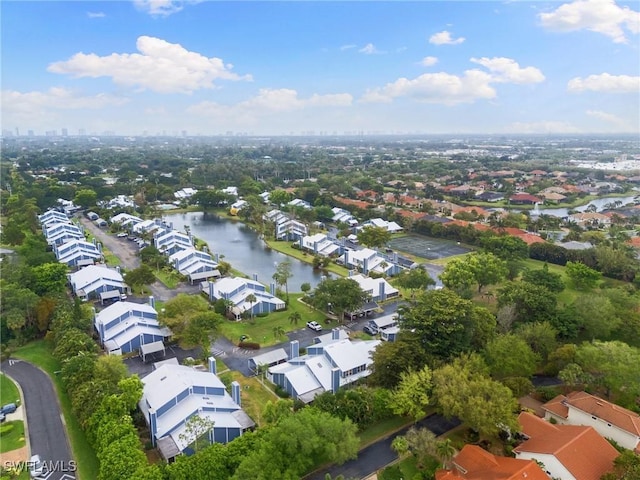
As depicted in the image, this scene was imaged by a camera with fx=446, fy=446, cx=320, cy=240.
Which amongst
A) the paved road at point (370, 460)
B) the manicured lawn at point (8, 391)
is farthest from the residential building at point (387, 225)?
the manicured lawn at point (8, 391)

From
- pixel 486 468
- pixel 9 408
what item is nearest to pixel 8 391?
pixel 9 408

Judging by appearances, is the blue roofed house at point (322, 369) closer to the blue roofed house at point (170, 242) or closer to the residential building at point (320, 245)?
the residential building at point (320, 245)

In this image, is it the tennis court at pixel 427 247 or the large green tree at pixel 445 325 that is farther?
the tennis court at pixel 427 247

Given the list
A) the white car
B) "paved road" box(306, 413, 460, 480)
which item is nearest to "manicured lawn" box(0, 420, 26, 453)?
"paved road" box(306, 413, 460, 480)

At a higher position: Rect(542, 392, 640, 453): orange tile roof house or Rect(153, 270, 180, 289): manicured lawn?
Rect(542, 392, 640, 453): orange tile roof house

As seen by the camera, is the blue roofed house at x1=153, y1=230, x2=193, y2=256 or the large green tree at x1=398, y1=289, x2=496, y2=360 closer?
the large green tree at x1=398, y1=289, x2=496, y2=360

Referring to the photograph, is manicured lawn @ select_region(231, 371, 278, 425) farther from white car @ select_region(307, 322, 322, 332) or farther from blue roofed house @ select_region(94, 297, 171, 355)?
white car @ select_region(307, 322, 322, 332)
